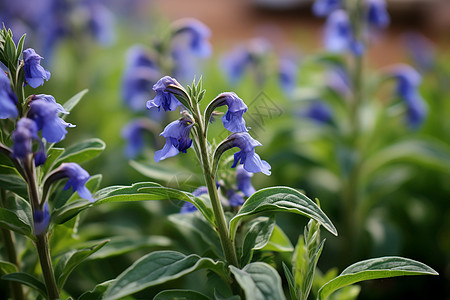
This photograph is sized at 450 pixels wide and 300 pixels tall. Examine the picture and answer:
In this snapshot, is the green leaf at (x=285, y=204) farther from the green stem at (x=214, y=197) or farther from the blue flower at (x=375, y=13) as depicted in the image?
the blue flower at (x=375, y=13)

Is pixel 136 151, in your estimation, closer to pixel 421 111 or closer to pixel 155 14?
pixel 421 111

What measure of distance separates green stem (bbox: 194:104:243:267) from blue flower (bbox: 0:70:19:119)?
0.37m

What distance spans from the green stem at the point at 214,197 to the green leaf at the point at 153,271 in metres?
0.05

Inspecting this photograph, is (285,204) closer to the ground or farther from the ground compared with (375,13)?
closer to the ground

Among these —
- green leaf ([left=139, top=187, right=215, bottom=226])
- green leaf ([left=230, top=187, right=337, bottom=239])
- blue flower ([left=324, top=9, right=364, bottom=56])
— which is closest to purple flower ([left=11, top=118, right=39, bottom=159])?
green leaf ([left=139, top=187, right=215, bottom=226])

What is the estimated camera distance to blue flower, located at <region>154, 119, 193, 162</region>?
109 cm

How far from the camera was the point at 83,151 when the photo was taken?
4.33ft

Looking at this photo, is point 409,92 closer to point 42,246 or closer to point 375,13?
point 375,13

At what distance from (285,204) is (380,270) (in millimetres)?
247

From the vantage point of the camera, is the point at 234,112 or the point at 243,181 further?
the point at 243,181

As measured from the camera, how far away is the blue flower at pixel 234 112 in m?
1.08

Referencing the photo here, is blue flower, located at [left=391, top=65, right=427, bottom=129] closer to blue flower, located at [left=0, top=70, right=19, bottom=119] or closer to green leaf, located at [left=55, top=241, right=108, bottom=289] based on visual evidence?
green leaf, located at [left=55, top=241, right=108, bottom=289]

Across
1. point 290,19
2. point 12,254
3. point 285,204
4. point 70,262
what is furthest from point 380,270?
point 290,19

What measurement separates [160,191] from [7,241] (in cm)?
54
